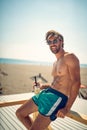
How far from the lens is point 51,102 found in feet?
4.63

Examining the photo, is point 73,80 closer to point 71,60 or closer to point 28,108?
point 71,60

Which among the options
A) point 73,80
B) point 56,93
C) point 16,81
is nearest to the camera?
point 73,80

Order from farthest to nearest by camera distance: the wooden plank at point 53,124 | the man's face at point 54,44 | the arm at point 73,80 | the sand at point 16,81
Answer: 1. the sand at point 16,81
2. the wooden plank at point 53,124
3. the man's face at point 54,44
4. the arm at point 73,80

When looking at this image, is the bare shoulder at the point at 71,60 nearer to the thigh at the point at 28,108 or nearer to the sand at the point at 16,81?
the thigh at the point at 28,108

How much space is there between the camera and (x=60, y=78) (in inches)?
58.2

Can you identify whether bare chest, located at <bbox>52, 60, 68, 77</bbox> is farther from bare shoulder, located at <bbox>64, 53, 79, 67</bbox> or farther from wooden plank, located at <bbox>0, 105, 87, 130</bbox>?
wooden plank, located at <bbox>0, 105, 87, 130</bbox>

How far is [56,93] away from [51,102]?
82 mm

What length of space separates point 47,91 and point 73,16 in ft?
6.90

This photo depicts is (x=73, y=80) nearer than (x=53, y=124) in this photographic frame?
Yes

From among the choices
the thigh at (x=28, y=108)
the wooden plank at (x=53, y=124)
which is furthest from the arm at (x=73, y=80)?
the wooden plank at (x=53, y=124)

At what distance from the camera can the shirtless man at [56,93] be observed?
4.42 ft

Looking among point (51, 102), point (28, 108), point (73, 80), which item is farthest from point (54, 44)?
point (28, 108)

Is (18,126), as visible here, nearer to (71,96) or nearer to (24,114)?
(24,114)

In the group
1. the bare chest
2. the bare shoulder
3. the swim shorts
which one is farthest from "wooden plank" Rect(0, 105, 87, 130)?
the bare shoulder
